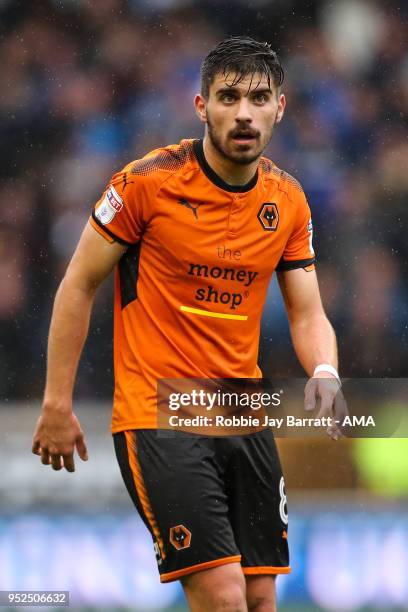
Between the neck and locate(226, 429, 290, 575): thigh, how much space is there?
0.86 metres

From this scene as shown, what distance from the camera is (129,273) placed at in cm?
401

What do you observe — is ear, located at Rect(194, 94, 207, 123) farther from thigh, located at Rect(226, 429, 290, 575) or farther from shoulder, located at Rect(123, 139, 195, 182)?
thigh, located at Rect(226, 429, 290, 575)

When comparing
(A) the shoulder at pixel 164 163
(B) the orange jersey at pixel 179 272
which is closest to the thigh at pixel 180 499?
(B) the orange jersey at pixel 179 272

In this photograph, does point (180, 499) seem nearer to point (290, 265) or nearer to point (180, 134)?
point (290, 265)

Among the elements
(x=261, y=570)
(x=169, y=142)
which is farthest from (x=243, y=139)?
(x=169, y=142)

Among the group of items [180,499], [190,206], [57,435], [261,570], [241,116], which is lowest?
[261,570]

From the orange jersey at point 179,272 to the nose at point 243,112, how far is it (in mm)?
239

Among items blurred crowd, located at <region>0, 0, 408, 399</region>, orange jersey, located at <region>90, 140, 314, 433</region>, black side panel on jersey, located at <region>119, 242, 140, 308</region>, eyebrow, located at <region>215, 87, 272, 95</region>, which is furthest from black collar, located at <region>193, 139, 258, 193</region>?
blurred crowd, located at <region>0, 0, 408, 399</region>

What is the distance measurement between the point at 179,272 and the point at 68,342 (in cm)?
43

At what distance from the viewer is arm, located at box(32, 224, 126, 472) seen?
3867mm

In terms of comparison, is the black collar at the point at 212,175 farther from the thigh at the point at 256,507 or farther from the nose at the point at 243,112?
the thigh at the point at 256,507

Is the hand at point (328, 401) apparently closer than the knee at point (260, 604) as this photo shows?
Yes

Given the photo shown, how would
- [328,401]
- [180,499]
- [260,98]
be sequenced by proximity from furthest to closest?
[260,98] → [328,401] → [180,499]

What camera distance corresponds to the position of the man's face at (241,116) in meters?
3.92
